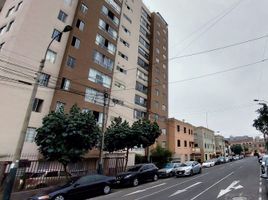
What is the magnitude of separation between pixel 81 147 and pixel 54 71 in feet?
33.4

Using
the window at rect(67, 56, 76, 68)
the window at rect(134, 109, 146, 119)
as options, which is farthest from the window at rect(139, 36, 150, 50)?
the window at rect(67, 56, 76, 68)

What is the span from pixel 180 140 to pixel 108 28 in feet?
90.9

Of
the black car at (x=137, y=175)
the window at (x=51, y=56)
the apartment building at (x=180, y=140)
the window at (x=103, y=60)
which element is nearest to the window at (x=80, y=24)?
the window at (x=103, y=60)

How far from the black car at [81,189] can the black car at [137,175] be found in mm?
1801

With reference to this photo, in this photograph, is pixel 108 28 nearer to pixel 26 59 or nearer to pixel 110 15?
→ pixel 110 15

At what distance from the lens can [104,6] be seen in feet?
104

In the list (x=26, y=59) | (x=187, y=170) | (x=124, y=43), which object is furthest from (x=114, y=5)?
(x=187, y=170)

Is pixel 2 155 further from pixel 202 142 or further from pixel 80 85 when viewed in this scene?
pixel 202 142

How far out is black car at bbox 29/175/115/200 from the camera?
38.1 ft

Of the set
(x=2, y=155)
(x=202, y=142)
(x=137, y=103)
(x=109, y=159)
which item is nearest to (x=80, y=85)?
(x=109, y=159)

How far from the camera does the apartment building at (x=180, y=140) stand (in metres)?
42.6

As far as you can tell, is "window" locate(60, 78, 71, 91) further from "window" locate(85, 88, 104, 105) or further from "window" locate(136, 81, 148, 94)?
"window" locate(136, 81, 148, 94)

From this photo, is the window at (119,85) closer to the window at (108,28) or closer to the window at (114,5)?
the window at (108,28)

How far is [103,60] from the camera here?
29.1m
